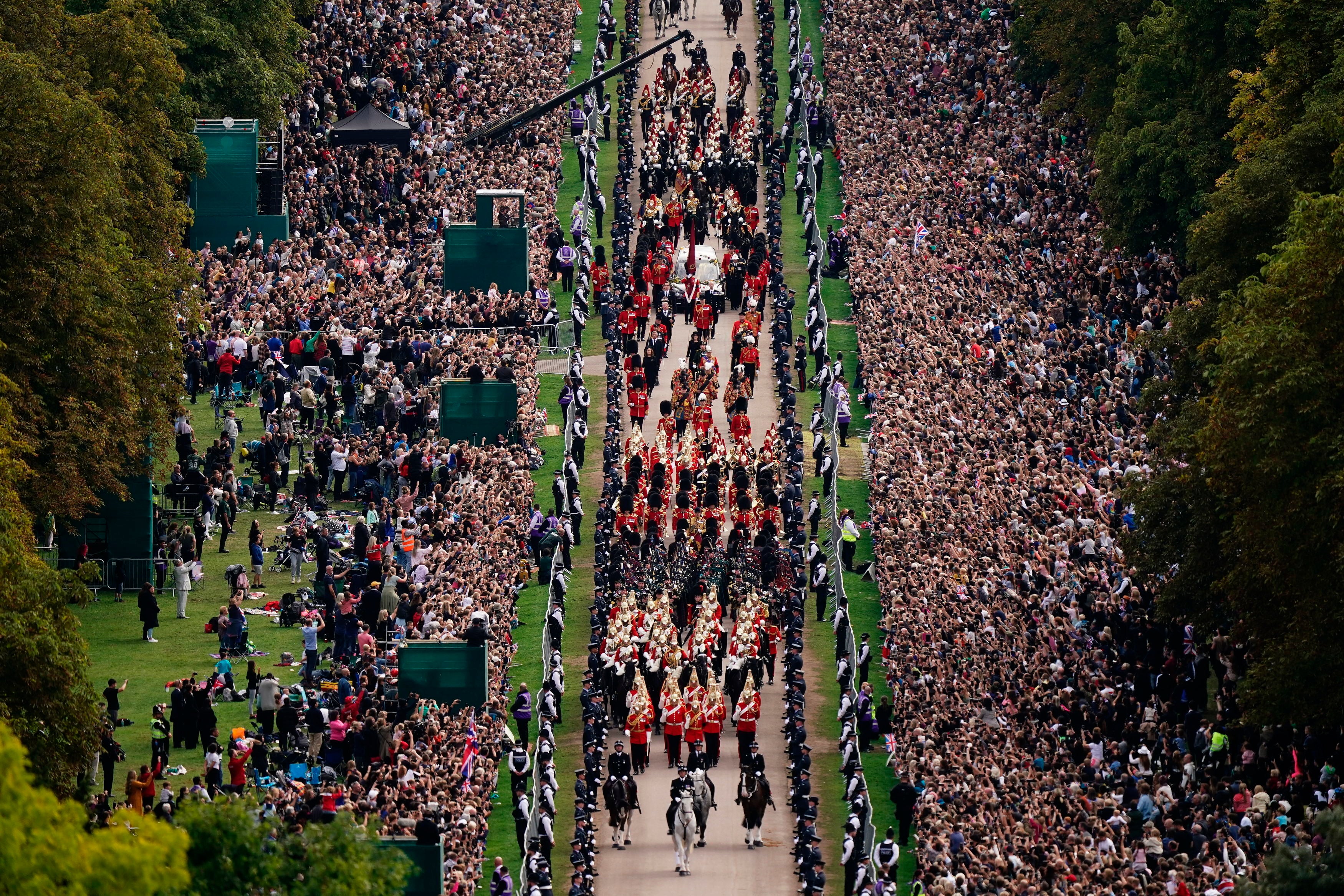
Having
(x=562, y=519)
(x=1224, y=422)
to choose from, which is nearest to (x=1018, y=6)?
(x=562, y=519)

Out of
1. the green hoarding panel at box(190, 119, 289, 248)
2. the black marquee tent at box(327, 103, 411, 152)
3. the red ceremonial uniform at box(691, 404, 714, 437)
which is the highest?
the black marquee tent at box(327, 103, 411, 152)

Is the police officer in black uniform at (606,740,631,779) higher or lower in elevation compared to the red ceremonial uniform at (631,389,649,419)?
lower

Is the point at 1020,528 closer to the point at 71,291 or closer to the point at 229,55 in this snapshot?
the point at 71,291

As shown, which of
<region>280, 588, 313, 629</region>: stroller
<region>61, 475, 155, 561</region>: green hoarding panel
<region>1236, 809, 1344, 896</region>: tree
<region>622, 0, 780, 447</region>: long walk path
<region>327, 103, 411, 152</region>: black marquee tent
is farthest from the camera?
<region>327, 103, 411, 152</region>: black marquee tent

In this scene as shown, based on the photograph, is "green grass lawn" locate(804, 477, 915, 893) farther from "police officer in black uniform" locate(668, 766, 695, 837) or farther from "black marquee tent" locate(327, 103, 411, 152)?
"black marquee tent" locate(327, 103, 411, 152)

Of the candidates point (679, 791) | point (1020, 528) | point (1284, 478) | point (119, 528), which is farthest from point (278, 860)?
point (119, 528)

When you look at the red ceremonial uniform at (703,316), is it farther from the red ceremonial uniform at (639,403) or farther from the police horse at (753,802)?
the police horse at (753,802)

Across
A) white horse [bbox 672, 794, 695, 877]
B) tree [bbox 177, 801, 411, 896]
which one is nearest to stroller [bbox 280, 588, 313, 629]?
white horse [bbox 672, 794, 695, 877]
